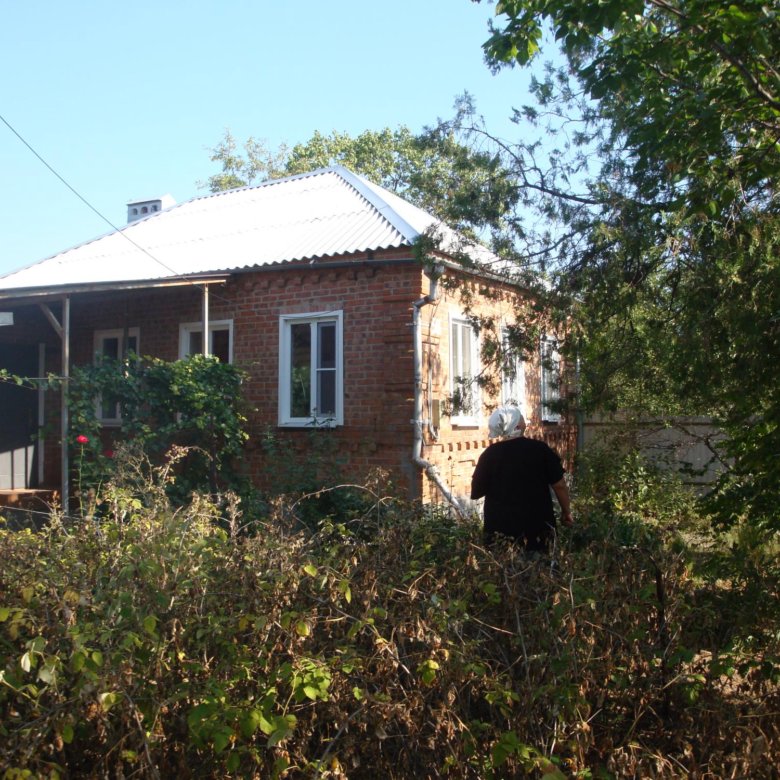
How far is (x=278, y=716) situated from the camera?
3.08m

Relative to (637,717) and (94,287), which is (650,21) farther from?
Result: (94,287)

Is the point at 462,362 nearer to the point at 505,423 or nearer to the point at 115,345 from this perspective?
the point at 115,345

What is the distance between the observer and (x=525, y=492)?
5.57m

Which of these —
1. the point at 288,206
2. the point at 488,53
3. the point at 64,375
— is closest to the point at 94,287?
the point at 64,375

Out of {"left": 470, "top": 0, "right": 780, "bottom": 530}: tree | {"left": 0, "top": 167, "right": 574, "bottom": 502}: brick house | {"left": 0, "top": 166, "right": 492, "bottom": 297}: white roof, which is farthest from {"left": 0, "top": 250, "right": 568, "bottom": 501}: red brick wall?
{"left": 470, "top": 0, "right": 780, "bottom": 530}: tree

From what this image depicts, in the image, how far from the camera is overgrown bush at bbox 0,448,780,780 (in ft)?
10.2

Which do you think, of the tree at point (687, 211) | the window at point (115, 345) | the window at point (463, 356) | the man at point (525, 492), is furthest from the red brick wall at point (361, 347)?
the man at point (525, 492)

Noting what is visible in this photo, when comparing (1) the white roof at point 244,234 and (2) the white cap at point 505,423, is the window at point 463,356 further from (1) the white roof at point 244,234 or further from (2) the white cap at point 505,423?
(2) the white cap at point 505,423

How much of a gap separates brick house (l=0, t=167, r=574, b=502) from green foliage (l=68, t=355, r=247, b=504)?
13.6 inches

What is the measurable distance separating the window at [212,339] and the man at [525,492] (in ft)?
23.5

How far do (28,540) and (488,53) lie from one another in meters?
4.72

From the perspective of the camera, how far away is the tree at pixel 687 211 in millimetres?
5336

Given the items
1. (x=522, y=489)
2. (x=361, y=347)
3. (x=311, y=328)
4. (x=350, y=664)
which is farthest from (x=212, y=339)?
(x=350, y=664)

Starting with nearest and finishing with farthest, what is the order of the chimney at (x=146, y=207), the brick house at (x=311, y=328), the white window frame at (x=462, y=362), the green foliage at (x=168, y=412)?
1. the green foliage at (x=168, y=412)
2. the brick house at (x=311, y=328)
3. the white window frame at (x=462, y=362)
4. the chimney at (x=146, y=207)
